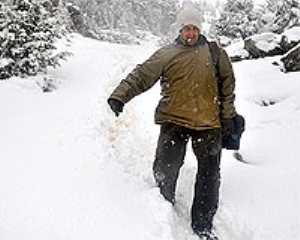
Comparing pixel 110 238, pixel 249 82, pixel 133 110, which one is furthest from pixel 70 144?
pixel 249 82

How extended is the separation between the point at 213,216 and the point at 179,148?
2.18 feet

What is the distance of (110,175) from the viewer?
5398 mm

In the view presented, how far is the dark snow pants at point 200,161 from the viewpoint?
4.69 m

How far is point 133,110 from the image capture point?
9352 mm

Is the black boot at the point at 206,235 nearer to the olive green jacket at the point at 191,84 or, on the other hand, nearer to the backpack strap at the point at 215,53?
the olive green jacket at the point at 191,84

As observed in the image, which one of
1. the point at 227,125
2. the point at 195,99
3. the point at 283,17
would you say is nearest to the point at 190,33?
the point at 195,99

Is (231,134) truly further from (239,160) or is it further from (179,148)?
(239,160)

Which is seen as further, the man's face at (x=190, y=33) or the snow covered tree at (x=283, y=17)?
the snow covered tree at (x=283, y=17)

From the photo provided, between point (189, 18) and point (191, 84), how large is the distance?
56 cm

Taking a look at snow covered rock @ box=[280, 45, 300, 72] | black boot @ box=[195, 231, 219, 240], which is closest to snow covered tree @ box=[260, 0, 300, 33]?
snow covered rock @ box=[280, 45, 300, 72]

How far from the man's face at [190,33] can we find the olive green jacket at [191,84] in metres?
0.05

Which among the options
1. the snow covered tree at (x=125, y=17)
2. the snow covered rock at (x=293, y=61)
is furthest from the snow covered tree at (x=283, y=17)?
the snow covered tree at (x=125, y=17)

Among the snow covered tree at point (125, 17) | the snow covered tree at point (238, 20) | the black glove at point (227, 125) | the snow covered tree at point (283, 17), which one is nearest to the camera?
the black glove at point (227, 125)

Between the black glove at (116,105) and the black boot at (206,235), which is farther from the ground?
the black glove at (116,105)
